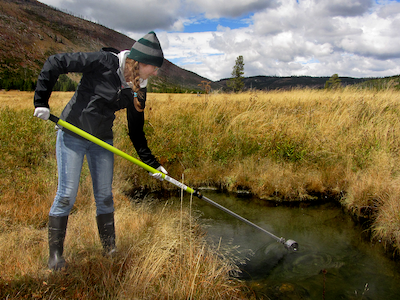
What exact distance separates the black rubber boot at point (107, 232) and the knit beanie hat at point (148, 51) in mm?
1488

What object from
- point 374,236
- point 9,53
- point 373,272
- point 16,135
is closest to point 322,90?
point 374,236

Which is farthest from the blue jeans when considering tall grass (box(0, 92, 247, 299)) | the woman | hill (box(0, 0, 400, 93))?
hill (box(0, 0, 400, 93))

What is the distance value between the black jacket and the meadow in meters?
1.28

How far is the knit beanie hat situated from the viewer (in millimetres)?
2053

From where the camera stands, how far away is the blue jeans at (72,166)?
2.08 metres

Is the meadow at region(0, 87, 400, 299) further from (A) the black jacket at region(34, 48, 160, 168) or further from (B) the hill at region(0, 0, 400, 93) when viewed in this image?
(B) the hill at region(0, 0, 400, 93)

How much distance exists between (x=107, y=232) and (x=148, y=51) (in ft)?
5.75

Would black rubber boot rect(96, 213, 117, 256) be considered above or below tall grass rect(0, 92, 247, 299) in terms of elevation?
Result: above

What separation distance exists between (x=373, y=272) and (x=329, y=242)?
0.75 meters

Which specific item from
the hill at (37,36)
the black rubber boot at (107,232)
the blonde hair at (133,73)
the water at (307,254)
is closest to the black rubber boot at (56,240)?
the black rubber boot at (107,232)

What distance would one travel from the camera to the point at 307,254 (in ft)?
11.9

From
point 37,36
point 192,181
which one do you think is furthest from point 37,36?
point 192,181

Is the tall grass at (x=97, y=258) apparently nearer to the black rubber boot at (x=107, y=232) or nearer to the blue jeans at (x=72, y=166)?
the black rubber boot at (x=107, y=232)

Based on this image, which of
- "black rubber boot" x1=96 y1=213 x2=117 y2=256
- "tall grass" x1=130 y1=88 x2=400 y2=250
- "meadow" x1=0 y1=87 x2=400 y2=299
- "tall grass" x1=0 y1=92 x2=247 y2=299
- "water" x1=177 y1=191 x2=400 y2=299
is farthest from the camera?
"tall grass" x1=130 y1=88 x2=400 y2=250
